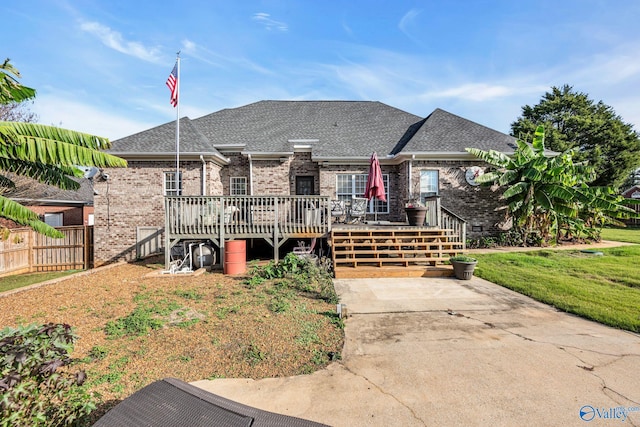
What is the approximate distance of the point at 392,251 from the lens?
8523mm

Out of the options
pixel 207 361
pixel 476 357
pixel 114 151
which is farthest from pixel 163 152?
pixel 476 357

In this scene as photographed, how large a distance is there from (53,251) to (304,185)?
1108cm

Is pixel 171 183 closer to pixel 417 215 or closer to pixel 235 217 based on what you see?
pixel 235 217

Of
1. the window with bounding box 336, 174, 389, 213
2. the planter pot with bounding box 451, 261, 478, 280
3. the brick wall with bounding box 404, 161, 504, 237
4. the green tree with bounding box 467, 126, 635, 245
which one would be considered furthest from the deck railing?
the green tree with bounding box 467, 126, 635, 245

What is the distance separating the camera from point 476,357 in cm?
376

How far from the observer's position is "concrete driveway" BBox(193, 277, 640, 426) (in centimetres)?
273

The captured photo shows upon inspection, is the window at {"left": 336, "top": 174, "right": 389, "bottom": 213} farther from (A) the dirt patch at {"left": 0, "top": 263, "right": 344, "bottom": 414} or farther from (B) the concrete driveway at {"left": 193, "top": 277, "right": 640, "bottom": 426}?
(B) the concrete driveway at {"left": 193, "top": 277, "right": 640, "bottom": 426}

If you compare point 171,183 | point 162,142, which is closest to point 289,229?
point 171,183

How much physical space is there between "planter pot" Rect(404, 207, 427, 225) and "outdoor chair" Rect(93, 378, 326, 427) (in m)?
8.83

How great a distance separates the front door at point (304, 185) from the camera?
1391cm

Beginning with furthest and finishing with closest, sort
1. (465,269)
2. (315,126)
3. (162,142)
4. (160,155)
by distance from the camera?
(315,126)
(162,142)
(160,155)
(465,269)

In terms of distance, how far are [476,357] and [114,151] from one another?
1359cm

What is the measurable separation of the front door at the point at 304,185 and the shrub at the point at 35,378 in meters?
11.8

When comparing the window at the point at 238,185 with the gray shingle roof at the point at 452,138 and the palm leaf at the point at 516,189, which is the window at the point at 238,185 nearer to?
the gray shingle roof at the point at 452,138
